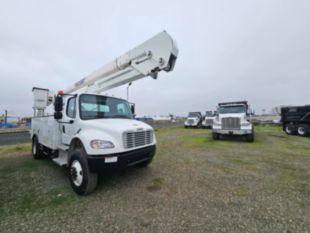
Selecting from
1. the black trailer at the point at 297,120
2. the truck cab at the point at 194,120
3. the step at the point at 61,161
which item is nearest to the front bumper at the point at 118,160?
the step at the point at 61,161

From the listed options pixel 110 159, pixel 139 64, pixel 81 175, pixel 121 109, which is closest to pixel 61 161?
pixel 81 175

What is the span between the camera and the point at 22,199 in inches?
113

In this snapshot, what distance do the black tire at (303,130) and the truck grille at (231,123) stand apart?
7.40m

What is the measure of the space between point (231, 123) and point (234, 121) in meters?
0.20

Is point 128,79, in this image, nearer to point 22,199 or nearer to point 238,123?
point 22,199

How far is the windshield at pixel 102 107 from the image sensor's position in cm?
356

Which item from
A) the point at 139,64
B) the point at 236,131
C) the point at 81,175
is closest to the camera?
the point at 81,175

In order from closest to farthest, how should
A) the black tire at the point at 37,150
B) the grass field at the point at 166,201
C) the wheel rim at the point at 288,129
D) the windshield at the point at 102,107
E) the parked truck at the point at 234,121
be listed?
1. the grass field at the point at 166,201
2. the windshield at the point at 102,107
3. the black tire at the point at 37,150
4. the parked truck at the point at 234,121
5. the wheel rim at the point at 288,129

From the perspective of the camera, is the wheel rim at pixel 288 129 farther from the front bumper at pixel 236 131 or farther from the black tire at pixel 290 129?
the front bumper at pixel 236 131

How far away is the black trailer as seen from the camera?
1118 centimetres

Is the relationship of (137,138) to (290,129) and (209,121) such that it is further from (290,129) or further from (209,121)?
(209,121)

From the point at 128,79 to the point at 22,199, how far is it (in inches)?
138

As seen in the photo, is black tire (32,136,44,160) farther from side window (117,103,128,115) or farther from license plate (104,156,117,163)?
license plate (104,156,117,163)

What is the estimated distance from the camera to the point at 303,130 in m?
11.4
